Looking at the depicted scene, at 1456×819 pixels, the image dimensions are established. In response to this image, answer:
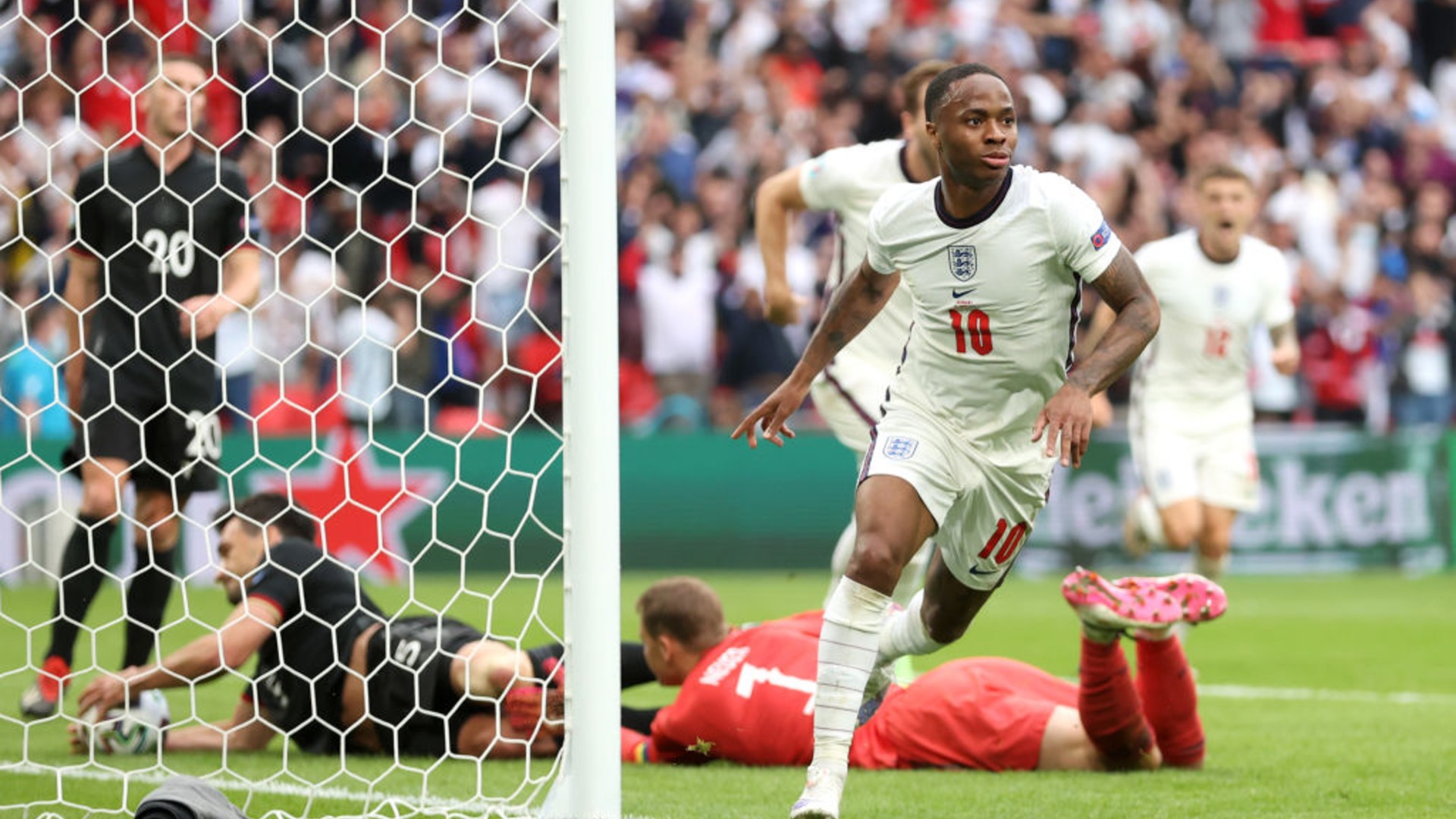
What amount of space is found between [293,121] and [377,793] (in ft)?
26.6

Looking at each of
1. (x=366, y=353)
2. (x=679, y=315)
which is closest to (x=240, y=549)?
(x=366, y=353)

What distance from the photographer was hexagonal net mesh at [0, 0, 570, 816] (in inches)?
228

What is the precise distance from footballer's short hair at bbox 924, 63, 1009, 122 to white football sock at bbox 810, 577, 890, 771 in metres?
1.19

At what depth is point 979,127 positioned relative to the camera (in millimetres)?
4699

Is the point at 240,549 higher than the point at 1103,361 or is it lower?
lower

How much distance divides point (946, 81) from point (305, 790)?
2.58 m

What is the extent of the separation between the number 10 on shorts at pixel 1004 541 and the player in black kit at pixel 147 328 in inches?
116

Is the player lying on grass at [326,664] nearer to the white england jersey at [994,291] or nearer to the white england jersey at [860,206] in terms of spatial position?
the white england jersey at [994,291]

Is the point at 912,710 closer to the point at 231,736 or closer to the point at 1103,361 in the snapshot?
the point at 1103,361

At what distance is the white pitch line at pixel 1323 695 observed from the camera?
765 cm

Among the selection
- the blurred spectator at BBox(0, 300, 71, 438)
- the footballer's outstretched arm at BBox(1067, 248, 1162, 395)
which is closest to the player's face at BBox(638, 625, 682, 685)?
the footballer's outstretched arm at BBox(1067, 248, 1162, 395)

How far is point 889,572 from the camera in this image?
184 inches

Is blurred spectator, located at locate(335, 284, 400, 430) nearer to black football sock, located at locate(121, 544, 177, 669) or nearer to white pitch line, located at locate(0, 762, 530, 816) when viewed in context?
black football sock, located at locate(121, 544, 177, 669)

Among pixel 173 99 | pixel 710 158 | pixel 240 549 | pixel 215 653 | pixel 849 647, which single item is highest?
pixel 710 158
